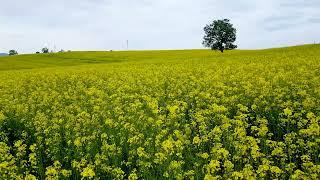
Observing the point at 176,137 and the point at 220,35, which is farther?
the point at 220,35

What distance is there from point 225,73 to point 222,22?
2620 inches

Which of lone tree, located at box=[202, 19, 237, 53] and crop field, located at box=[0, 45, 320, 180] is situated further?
lone tree, located at box=[202, 19, 237, 53]

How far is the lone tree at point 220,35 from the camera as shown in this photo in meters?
86.5

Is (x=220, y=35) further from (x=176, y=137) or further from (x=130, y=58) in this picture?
(x=176, y=137)

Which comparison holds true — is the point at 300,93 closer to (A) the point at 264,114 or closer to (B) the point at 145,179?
(A) the point at 264,114

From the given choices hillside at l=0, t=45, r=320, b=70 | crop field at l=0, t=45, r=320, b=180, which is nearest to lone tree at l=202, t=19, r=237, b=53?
hillside at l=0, t=45, r=320, b=70

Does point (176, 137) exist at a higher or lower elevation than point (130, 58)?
higher

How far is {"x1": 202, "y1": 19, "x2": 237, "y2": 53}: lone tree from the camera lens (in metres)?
86.5

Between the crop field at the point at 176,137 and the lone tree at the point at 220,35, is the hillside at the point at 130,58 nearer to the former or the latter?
the lone tree at the point at 220,35

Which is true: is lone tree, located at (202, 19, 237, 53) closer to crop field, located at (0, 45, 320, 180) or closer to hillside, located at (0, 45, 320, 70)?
hillside, located at (0, 45, 320, 70)

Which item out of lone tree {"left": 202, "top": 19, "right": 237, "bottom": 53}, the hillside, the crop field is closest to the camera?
the crop field


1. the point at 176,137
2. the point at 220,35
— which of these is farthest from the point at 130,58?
the point at 176,137

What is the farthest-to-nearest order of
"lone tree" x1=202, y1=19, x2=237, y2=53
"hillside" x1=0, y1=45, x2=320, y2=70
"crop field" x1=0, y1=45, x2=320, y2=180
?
"lone tree" x1=202, y1=19, x2=237, y2=53 < "hillside" x1=0, y1=45, x2=320, y2=70 < "crop field" x1=0, y1=45, x2=320, y2=180

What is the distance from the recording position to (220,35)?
87000 mm
